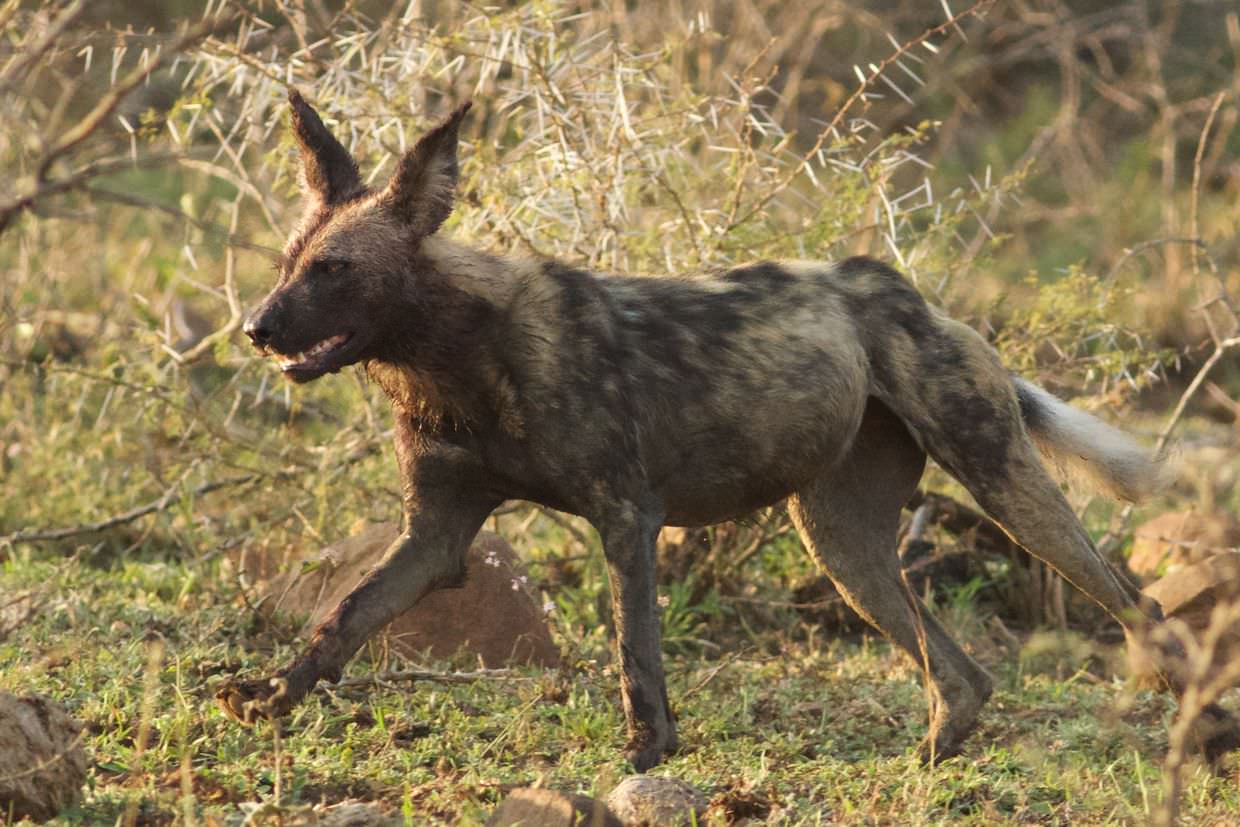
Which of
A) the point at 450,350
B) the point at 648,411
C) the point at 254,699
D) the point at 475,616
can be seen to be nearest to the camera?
the point at 254,699

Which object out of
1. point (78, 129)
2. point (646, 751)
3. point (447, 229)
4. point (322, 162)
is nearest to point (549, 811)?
point (646, 751)

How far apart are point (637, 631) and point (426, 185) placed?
1.25 metres

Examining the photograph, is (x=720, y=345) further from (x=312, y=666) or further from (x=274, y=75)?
(x=274, y=75)

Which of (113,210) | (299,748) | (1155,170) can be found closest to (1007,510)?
(299,748)

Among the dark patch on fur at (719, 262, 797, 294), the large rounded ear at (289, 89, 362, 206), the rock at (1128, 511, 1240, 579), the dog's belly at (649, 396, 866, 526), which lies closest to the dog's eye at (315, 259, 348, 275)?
the large rounded ear at (289, 89, 362, 206)

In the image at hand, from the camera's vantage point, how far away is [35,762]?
356 cm

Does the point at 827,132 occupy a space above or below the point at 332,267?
below

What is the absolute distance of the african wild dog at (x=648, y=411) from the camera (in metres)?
4.38

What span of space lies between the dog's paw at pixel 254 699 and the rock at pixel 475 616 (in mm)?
1122

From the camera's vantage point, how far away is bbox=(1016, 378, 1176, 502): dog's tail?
201 inches

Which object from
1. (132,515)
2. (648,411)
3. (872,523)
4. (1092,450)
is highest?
(648,411)

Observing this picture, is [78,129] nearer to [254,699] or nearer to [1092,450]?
[254,699]

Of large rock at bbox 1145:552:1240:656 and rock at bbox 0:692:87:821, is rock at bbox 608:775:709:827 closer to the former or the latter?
rock at bbox 0:692:87:821

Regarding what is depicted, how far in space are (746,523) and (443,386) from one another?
3.90 ft
